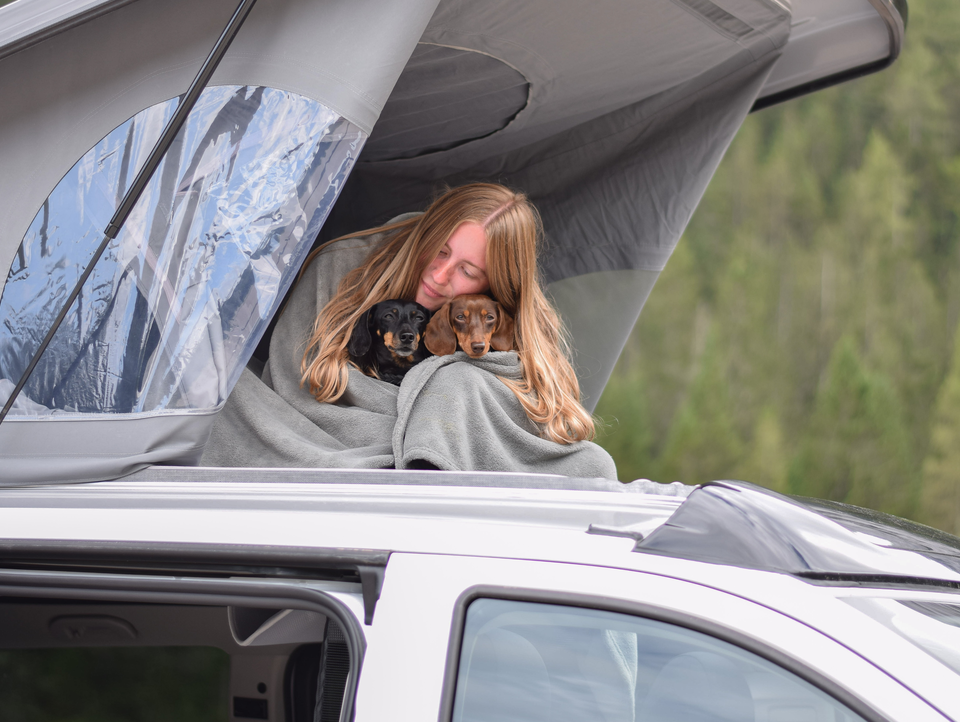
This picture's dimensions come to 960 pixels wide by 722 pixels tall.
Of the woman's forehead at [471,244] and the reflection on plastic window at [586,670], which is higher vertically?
the woman's forehead at [471,244]

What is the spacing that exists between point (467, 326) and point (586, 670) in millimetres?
1407

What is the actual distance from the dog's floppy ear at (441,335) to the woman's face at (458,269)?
108 mm

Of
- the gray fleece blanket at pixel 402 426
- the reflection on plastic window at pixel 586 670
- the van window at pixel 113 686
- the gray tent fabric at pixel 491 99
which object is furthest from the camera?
the van window at pixel 113 686

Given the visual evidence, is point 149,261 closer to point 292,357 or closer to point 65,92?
point 65,92

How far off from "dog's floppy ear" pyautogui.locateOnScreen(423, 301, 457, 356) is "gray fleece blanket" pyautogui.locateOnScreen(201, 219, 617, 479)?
0.21 m

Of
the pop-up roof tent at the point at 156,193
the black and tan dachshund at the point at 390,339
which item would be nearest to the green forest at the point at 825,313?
the black and tan dachshund at the point at 390,339

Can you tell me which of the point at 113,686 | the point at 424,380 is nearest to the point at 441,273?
the point at 424,380

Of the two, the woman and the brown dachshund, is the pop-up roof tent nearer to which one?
the woman

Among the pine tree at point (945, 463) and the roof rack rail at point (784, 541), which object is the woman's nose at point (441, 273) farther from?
the pine tree at point (945, 463)

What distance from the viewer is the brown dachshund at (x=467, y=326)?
2.36 m

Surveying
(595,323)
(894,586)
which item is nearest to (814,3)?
(595,323)

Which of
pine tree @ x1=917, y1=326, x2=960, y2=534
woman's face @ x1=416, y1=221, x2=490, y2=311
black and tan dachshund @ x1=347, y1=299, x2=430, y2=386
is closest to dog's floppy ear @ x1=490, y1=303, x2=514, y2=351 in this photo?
woman's face @ x1=416, y1=221, x2=490, y2=311

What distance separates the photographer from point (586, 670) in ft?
3.50

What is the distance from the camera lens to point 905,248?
68.1ft
